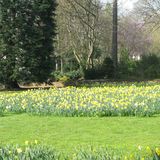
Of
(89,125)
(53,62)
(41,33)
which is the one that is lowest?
(89,125)

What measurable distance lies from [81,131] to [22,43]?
48.9 feet

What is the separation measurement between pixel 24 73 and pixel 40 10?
3499 mm

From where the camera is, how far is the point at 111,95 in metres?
13.5

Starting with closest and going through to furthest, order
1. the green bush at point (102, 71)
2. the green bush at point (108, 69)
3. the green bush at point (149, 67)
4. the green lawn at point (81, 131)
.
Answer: the green lawn at point (81, 131) → the green bush at point (102, 71) → the green bush at point (108, 69) → the green bush at point (149, 67)

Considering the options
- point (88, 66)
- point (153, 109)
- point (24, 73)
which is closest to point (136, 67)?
point (88, 66)

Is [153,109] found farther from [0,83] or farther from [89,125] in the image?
[0,83]

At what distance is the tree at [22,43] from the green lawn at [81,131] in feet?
38.8

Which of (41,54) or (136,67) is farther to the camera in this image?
(136,67)

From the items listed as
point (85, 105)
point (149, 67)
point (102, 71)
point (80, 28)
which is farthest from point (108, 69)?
point (85, 105)

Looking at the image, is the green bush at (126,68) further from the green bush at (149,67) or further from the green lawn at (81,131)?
the green lawn at (81,131)

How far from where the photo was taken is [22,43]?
23250 mm

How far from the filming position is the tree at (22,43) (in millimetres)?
22984

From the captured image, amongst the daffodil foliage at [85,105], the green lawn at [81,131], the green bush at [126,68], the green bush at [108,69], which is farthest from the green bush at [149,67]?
the green lawn at [81,131]

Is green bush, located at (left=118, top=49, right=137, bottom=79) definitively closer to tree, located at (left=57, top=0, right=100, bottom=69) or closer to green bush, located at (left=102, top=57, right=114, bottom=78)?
green bush, located at (left=102, top=57, right=114, bottom=78)
